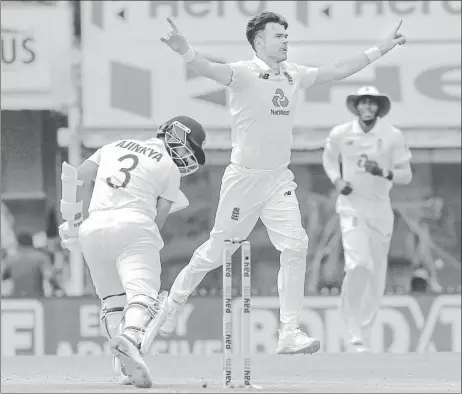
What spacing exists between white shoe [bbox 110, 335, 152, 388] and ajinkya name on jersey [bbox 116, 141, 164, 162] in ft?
4.28

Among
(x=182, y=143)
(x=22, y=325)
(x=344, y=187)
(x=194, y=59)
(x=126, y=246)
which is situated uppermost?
(x=194, y=59)

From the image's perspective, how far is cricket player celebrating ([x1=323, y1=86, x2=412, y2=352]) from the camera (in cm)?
1538

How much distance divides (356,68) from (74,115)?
6.07 meters

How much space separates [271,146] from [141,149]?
67.3 inches

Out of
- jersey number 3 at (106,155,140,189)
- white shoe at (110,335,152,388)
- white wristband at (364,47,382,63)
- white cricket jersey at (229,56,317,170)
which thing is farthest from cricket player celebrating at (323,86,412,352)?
white shoe at (110,335,152,388)

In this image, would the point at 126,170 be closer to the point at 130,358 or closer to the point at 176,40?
the point at 176,40

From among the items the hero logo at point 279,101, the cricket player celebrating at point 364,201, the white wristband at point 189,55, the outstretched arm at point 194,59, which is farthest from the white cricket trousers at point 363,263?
the white wristband at point 189,55

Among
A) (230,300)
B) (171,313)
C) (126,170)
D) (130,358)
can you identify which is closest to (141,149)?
(126,170)

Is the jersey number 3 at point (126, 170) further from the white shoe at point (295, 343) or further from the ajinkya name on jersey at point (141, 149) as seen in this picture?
the white shoe at point (295, 343)

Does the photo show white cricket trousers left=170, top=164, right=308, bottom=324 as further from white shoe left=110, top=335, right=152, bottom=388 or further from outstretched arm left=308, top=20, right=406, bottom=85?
white shoe left=110, top=335, right=152, bottom=388

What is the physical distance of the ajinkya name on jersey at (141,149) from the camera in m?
10.4

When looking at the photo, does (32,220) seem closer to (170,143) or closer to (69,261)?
(69,261)

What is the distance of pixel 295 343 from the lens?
37.6 ft

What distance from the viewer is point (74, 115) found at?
17656 mm
